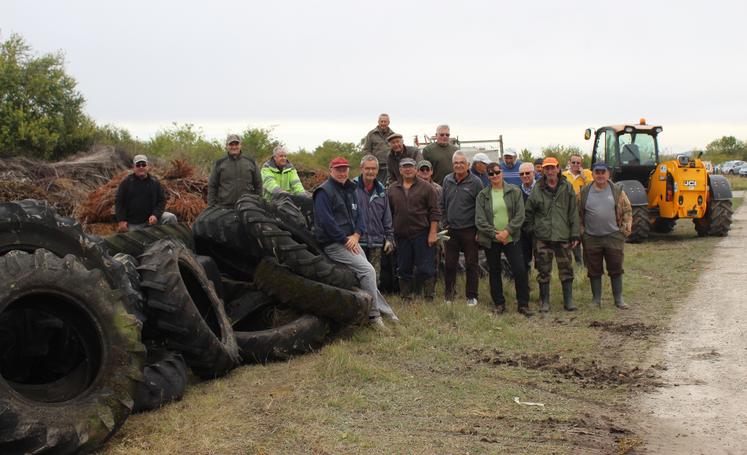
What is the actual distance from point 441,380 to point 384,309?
2052 millimetres

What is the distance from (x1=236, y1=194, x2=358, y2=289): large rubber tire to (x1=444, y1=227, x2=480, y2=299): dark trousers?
2.24m

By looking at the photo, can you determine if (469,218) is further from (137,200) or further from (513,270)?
(137,200)

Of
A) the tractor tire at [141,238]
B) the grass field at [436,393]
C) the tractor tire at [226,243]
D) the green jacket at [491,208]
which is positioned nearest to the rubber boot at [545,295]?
the grass field at [436,393]

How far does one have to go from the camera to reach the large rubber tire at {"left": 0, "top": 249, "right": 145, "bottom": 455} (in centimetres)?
465

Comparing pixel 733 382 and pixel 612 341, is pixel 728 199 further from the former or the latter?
pixel 733 382

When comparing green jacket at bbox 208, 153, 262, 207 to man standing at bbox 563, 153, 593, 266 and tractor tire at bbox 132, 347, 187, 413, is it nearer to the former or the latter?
tractor tire at bbox 132, 347, 187, 413

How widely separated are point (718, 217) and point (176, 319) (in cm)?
1422

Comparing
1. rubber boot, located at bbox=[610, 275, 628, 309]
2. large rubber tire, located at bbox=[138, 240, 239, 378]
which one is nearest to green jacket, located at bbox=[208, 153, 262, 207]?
large rubber tire, located at bbox=[138, 240, 239, 378]

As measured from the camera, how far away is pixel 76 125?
2011 cm

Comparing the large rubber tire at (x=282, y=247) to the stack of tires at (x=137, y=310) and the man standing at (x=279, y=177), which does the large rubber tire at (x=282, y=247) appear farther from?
the man standing at (x=279, y=177)

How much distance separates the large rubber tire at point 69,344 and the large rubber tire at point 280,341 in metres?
1.88

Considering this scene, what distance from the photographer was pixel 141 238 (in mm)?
7574

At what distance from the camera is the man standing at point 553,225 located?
9.47 metres

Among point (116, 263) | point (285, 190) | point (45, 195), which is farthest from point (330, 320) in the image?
point (45, 195)
